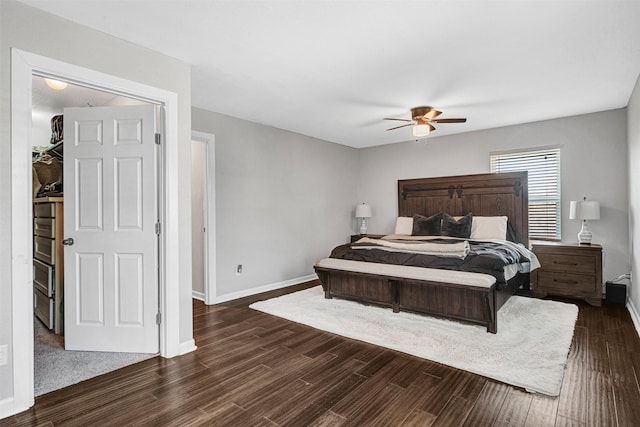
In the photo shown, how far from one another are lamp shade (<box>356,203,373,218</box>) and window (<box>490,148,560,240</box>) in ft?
8.50

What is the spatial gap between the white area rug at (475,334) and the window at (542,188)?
4.29ft

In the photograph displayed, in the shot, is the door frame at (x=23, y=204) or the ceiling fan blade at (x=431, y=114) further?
the ceiling fan blade at (x=431, y=114)

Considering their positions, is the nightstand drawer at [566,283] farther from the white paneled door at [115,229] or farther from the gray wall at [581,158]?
the white paneled door at [115,229]

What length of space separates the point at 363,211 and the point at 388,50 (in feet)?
13.5

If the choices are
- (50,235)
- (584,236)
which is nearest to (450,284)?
(584,236)

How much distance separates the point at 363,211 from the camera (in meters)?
6.62

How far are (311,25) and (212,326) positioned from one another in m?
2.98

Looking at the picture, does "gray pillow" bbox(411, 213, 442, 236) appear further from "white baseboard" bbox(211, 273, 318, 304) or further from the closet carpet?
the closet carpet

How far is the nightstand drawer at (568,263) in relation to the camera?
13.7 ft

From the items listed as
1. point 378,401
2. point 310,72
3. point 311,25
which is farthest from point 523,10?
point 378,401

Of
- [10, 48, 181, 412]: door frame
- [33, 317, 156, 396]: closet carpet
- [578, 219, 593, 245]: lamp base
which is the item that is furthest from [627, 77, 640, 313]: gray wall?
[10, 48, 181, 412]: door frame

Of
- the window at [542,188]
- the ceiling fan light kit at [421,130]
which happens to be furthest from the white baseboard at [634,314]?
the ceiling fan light kit at [421,130]

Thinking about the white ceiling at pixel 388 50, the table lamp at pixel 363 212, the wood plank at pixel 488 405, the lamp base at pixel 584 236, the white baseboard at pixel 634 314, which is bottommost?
the wood plank at pixel 488 405

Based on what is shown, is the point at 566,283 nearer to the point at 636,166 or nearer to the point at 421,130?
the point at 636,166
